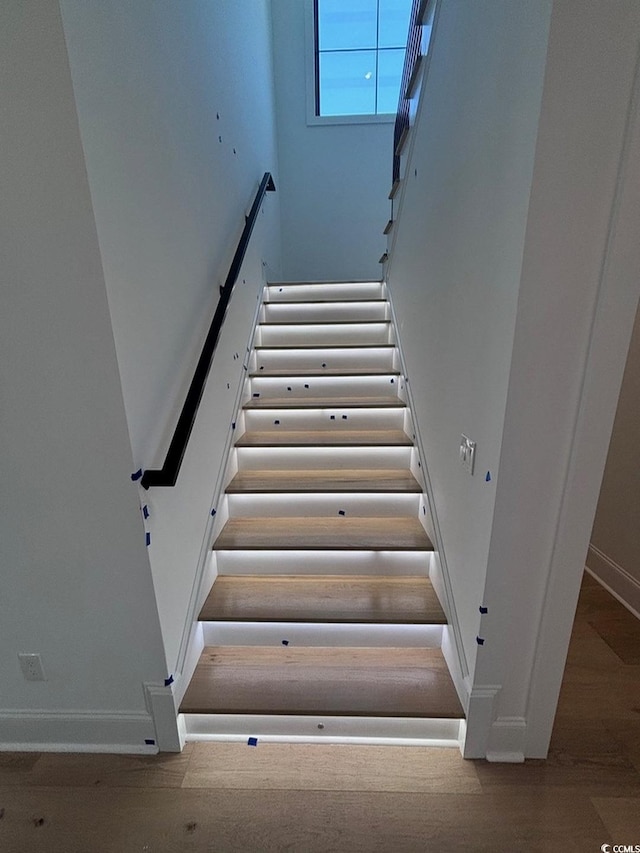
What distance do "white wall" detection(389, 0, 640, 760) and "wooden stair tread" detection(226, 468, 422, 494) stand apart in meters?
0.47

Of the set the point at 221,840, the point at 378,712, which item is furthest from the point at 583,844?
the point at 221,840

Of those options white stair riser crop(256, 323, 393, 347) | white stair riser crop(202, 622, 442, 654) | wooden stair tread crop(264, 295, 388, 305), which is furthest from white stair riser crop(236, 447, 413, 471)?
wooden stair tread crop(264, 295, 388, 305)

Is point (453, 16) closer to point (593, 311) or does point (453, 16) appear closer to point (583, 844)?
Result: point (593, 311)

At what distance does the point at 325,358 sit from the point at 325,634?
1.82 metres

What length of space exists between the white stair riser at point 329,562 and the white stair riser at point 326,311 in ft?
6.47

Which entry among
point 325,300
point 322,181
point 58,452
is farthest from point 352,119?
point 58,452

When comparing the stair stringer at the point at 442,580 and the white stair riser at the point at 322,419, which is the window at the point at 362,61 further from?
the stair stringer at the point at 442,580

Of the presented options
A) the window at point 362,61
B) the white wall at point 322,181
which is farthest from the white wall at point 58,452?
the window at point 362,61

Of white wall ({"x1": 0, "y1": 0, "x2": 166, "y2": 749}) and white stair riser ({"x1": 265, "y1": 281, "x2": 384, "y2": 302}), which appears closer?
white wall ({"x1": 0, "y1": 0, "x2": 166, "y2": 749})

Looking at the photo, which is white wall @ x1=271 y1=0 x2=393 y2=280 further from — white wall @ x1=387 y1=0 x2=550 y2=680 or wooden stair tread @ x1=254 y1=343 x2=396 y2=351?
white wall @ x1=387 y1=0 x2=550 y2=680

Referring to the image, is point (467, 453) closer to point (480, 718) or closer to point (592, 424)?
point (592, 424)

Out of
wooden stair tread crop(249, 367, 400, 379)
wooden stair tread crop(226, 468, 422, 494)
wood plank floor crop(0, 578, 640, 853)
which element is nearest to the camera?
wood plank floor crop(0, 578, 640, 853)

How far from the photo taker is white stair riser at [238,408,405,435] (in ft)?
8.29

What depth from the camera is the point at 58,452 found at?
123 cm
